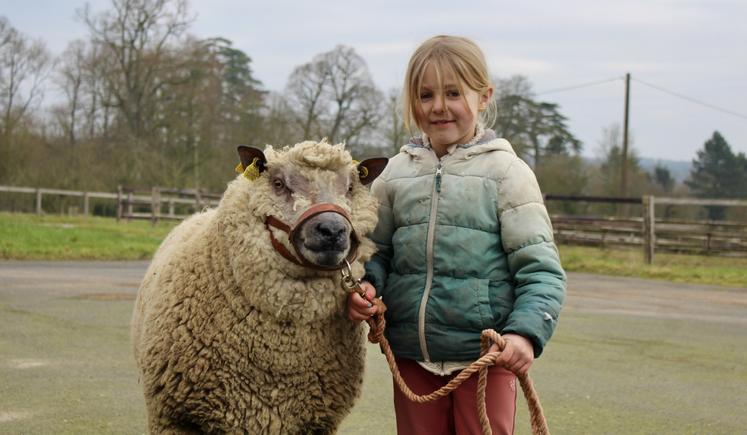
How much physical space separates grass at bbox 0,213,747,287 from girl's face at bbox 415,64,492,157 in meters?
15.3

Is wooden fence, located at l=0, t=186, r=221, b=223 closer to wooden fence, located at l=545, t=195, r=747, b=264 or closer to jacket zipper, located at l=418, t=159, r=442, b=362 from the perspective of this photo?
wooden fence, located at l=545, t=195, r=747, b=264

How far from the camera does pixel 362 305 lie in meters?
3.28

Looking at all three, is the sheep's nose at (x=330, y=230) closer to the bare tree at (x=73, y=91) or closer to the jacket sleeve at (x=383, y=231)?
the jacket sleeve at (x=383, y=231)

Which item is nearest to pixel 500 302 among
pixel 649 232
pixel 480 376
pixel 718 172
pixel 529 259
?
pixel 529 259

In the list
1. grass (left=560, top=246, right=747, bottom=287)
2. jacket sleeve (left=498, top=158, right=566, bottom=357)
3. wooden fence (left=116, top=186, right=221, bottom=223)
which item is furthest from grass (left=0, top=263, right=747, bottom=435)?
wooden fence (left=116, top=186, right=221, bottom=223)

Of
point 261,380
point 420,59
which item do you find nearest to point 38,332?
point 261,380

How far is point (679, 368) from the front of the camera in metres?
8.09

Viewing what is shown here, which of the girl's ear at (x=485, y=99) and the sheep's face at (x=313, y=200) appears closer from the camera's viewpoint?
the sheep's face at (x=313, y=200)

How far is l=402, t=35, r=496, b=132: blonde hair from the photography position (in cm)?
327

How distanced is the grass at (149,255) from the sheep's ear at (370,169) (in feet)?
49.1

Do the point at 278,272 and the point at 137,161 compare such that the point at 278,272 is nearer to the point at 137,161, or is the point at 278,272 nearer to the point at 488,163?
the point at 488,163

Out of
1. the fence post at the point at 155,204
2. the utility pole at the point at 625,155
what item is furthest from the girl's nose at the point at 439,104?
the utility pole at the point at 625,155

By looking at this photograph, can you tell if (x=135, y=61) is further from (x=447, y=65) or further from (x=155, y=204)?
(x=447, y=65)

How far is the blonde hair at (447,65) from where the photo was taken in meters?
3.27
